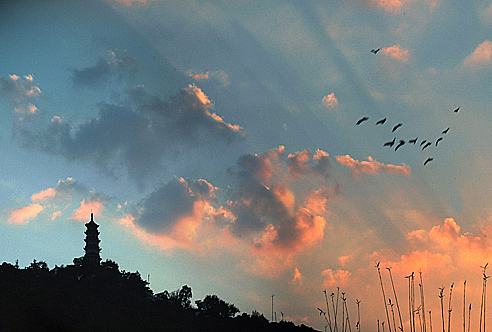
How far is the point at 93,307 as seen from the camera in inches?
5128

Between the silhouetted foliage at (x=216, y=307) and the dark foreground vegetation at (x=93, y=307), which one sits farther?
the silhouetted foliage at (x=216, y=307)

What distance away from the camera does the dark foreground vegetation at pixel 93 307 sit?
116375 mm

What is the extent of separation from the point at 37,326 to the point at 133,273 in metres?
76.8

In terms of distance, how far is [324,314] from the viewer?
105 m

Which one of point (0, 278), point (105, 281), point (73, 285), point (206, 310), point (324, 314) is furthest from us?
point (206, 310)

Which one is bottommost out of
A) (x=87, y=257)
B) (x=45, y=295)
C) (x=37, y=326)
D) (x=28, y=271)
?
(x=37, y=326)

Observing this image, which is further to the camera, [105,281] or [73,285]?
[105,281]

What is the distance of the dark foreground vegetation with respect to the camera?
382 feet

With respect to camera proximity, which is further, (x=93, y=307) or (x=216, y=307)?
(x=216, y=307)

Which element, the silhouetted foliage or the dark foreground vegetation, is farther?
the silhouetted foliage

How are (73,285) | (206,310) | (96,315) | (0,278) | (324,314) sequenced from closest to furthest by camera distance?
(324,314), (96,315), (0,278), (73,285), (206,310)

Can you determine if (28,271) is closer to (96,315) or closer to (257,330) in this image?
(96,315)

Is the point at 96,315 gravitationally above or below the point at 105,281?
below

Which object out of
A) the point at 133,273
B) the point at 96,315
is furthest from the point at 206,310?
the point at 96,315
